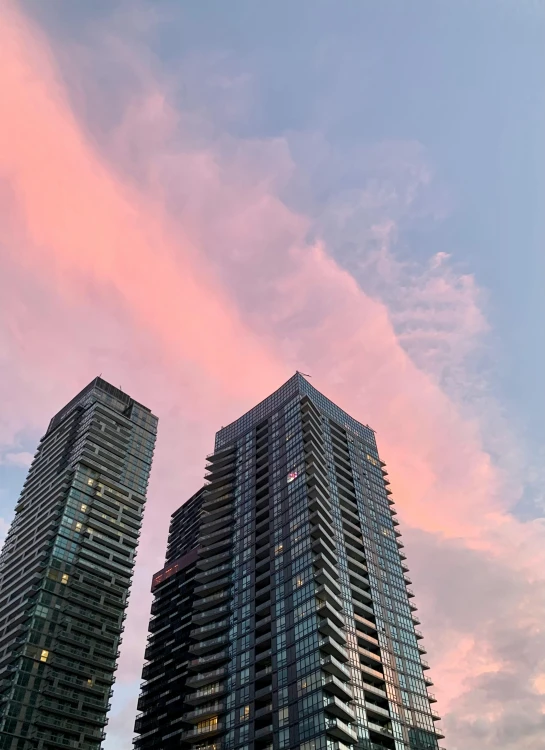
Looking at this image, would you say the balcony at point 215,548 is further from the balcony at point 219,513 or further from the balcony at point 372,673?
the balcony at point 372,673

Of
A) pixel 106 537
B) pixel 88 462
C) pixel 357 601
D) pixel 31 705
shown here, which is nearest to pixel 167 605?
pixel 106 537

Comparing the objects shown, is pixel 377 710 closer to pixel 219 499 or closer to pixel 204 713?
pixel 204 713

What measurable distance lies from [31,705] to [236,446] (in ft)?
233

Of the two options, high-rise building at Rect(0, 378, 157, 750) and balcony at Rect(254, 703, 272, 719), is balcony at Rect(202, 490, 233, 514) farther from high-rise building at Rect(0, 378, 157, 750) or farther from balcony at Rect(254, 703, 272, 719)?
balcony at Rect(254, 703, 272, 719)

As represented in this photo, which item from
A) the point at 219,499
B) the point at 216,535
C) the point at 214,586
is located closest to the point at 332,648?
the point at 214,586

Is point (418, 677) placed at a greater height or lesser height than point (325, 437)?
lesser

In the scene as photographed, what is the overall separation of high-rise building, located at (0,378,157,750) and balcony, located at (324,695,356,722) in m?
54.1

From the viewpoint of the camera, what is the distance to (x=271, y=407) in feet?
500

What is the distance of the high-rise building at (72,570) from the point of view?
366 feet

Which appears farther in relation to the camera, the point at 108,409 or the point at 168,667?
the point at 108,409

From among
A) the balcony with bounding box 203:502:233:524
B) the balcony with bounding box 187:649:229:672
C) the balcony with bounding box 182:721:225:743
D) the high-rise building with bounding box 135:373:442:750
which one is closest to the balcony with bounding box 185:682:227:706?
the high-rise building with bounding box 135:373:442:750

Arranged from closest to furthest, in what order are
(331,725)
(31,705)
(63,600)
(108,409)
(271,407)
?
(331,725) → (31,705) → (63,600) → (271,407) → (108,409)

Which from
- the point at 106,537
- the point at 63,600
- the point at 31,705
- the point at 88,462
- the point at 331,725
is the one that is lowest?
the point at 331,725

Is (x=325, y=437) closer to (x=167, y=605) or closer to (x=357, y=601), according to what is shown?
(x=357, y=601)
